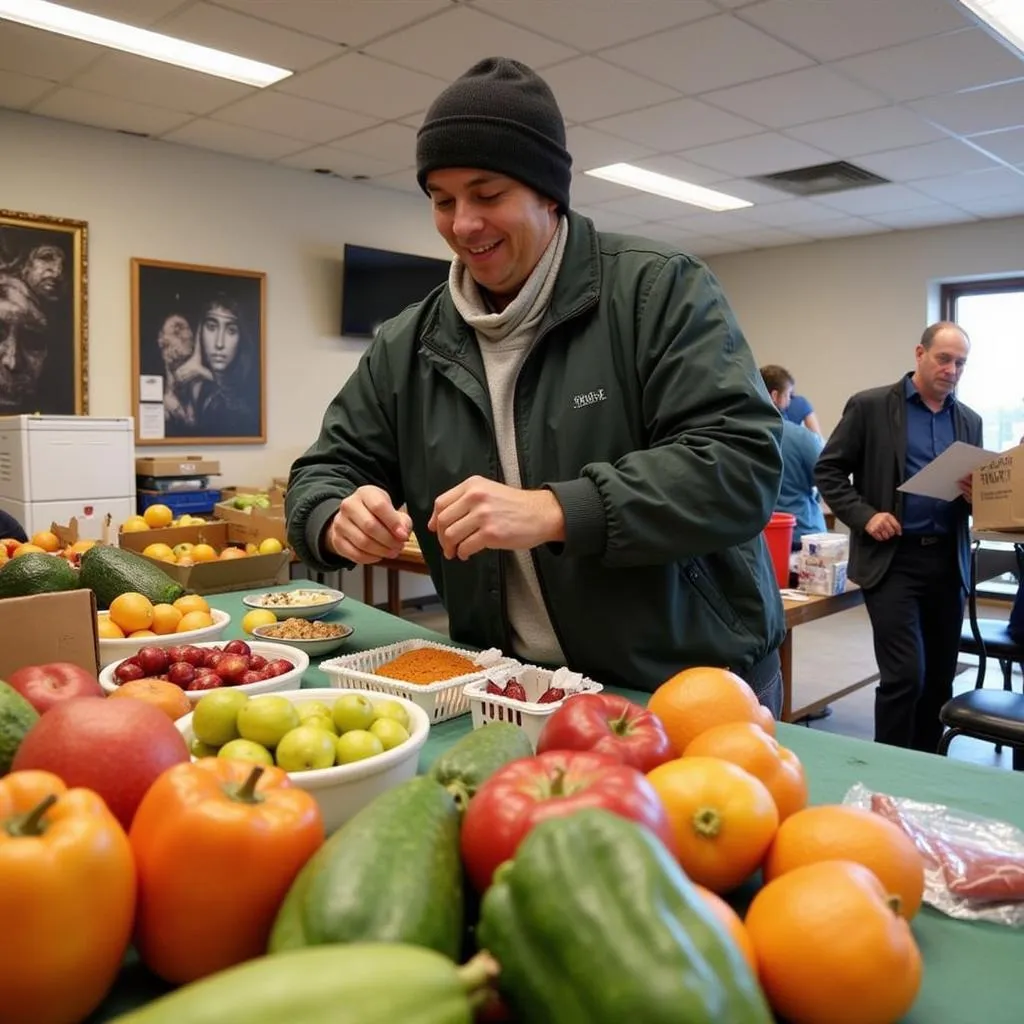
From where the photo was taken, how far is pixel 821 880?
629 mm

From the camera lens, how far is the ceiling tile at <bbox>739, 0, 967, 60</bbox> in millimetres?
3539

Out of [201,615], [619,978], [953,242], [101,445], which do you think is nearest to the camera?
[619,978]

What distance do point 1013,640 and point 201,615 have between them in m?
2.99

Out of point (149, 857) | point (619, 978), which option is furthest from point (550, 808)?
point (149, 857)

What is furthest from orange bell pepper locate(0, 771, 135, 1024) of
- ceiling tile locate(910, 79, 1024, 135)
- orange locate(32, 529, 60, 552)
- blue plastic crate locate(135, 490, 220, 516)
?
ceiling tile locate(910, 79, 1024, 135)

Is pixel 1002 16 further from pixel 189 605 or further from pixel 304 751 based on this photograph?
pixel 304 751

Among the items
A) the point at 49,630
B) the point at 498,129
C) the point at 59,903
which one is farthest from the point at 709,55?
the point at 59,903

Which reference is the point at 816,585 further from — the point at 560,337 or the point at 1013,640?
the point at 560,337

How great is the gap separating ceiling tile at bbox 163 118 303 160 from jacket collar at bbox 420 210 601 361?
4021mm

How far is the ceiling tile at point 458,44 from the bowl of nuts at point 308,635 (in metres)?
2.84

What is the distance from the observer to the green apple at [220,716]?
88 cm

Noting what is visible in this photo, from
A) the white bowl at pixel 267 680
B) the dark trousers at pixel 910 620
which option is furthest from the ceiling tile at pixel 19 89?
the dark trousers at pixel 910 620

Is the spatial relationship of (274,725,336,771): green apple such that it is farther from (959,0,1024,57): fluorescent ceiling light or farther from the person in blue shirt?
(959,0,1024,57): fluorescent ceiling light

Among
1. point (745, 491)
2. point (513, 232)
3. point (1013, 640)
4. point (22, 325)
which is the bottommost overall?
point (1013, 640)
